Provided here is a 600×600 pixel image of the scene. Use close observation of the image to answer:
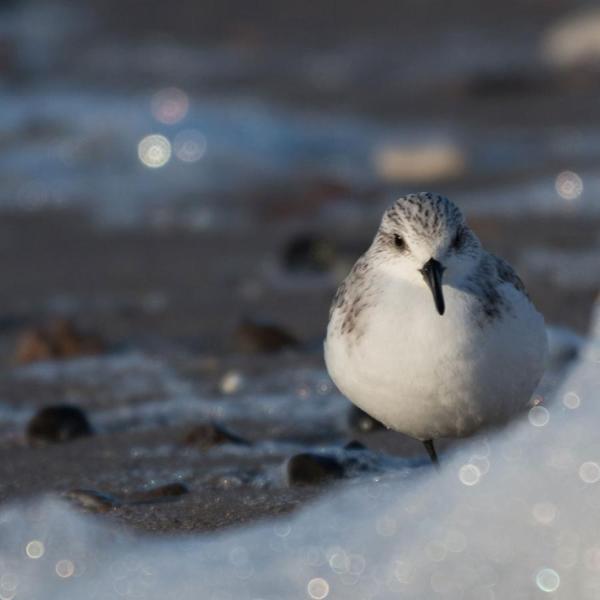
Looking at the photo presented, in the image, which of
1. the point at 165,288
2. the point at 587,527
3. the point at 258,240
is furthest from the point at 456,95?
the point at 587,527

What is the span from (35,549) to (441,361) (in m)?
1.24

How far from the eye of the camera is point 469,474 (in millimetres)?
3145

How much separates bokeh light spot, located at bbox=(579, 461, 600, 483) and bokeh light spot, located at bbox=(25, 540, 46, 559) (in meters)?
1.18

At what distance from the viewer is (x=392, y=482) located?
386 cm

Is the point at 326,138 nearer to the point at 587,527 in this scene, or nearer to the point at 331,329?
the point at 331,329

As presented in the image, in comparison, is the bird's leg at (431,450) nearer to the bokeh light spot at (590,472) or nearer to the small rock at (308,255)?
the bokeh light spot at (590,472)

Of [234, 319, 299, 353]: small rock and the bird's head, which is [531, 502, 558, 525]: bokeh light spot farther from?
[234, 319, 299, 353]: small rock

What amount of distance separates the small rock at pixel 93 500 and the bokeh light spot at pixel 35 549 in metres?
0.88

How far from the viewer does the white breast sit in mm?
3961

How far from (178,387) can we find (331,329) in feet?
6.12

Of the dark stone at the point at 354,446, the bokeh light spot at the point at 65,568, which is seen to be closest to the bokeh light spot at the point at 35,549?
the bokeh light spot at the point at 65,568

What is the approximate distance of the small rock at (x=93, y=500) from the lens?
423 cm

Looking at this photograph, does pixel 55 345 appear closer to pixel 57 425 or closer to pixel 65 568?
pixel 57 425

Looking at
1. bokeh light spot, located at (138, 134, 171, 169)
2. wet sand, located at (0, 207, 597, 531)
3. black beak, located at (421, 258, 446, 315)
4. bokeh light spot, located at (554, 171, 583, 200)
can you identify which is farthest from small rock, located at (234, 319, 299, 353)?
bokeh light spot, located at (138, 134, 171, 169)
